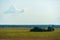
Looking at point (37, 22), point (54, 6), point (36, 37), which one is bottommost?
point (36, 37)

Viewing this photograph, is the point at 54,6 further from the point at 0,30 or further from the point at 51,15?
the point at 0,30

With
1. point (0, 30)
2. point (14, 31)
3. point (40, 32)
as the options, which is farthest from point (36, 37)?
point (0, 30)

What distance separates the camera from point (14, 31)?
4.30 feet

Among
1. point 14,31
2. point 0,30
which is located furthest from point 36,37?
point 0,30

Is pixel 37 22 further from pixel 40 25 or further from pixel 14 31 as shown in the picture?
pixel 14 31

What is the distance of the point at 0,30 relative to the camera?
1325mm

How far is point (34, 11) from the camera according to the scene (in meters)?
1.36

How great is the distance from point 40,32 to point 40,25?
0.07 m

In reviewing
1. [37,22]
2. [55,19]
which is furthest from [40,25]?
[55,19]

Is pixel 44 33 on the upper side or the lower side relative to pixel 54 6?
lower

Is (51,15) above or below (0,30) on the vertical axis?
above

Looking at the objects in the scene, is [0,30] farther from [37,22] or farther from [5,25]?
[37,22]

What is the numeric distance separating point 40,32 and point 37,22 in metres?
0.10

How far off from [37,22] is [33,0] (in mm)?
194
